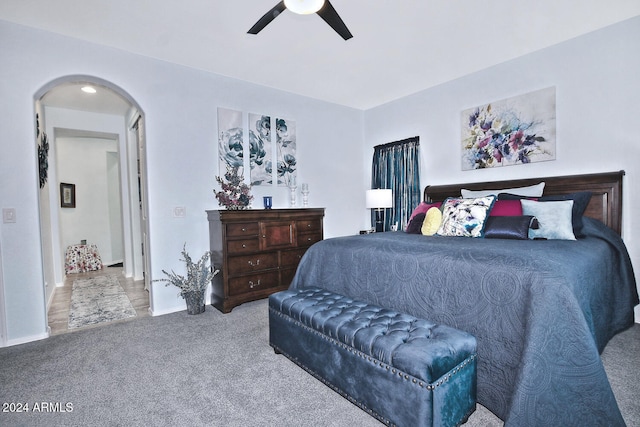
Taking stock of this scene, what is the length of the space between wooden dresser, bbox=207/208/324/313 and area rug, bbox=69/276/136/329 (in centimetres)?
105

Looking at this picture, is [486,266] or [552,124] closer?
[486,266]

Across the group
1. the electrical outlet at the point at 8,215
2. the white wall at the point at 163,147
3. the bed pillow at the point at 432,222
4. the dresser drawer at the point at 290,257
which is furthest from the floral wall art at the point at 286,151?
the electrical outlet at the point at 8,215

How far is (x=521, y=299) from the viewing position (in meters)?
1.51

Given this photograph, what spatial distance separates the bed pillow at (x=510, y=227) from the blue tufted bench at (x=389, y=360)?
1.32 meters

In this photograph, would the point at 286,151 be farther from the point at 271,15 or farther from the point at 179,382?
the point at 179,382

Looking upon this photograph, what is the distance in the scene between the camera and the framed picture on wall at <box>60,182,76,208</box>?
587 centimetres

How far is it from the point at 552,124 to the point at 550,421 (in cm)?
293

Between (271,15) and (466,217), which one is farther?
(466,217)

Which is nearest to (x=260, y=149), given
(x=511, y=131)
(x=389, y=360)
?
(x=511, y=131)

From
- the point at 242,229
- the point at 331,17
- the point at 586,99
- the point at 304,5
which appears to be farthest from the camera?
the point at 242,229

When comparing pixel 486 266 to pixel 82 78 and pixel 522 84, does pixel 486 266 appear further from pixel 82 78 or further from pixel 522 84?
pixel 82 78

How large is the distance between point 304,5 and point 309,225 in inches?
99.1

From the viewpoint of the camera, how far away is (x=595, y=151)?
2963mm

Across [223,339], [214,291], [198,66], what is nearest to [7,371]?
[223,339]
